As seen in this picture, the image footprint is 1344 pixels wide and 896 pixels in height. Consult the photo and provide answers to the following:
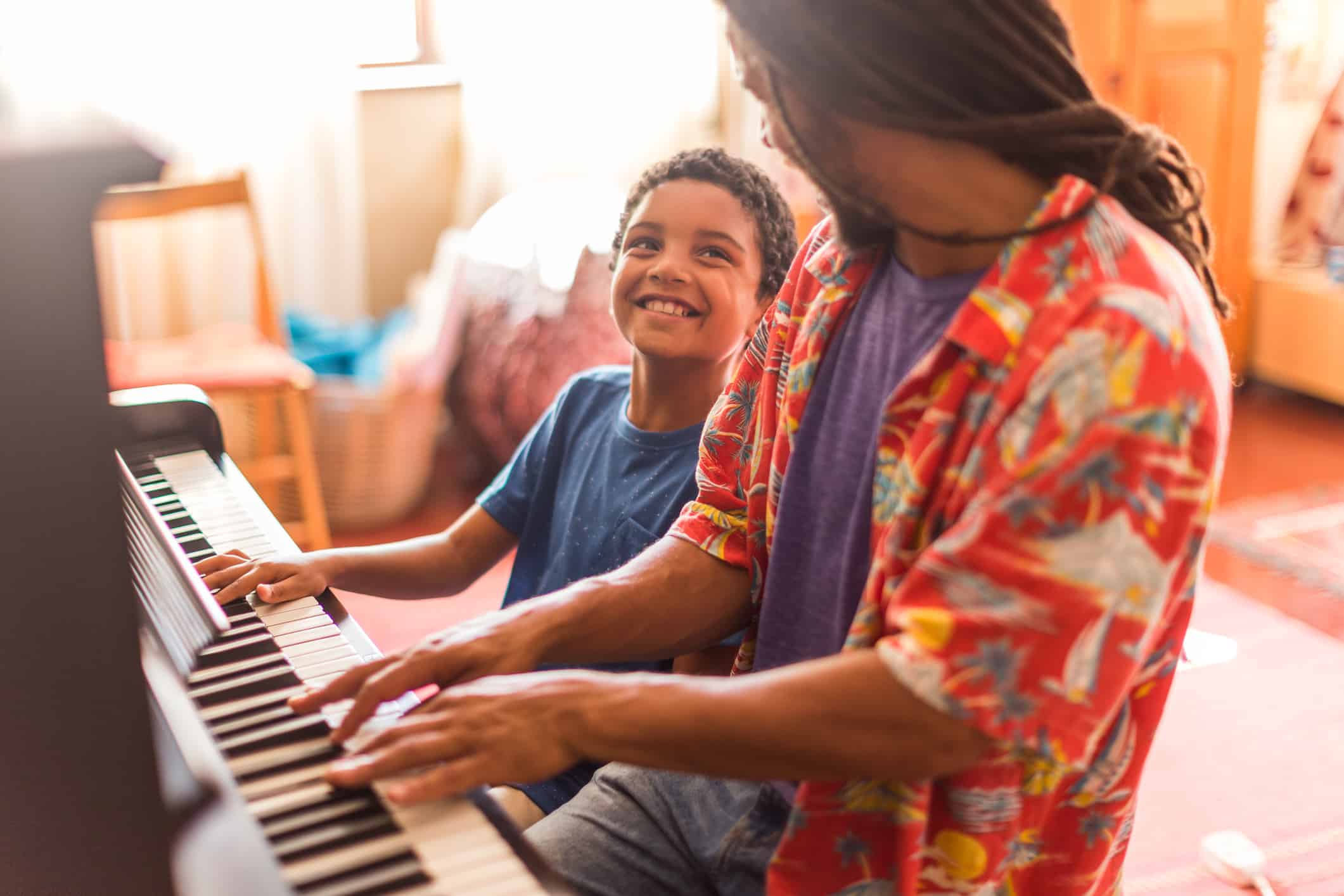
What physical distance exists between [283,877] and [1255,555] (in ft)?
10.2

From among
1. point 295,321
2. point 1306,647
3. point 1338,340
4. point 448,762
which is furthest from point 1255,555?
point 448,762

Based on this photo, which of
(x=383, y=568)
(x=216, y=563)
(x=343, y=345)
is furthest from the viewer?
(x=343, y=345)

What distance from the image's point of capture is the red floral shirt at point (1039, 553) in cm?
79

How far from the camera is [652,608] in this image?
1.19m

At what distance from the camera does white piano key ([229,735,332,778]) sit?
91cm

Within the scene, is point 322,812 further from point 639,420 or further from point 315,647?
point 639,420

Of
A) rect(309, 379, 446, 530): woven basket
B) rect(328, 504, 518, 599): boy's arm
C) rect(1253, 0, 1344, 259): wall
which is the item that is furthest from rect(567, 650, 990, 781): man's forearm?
rect(1253, 0, 1344, 259): wall

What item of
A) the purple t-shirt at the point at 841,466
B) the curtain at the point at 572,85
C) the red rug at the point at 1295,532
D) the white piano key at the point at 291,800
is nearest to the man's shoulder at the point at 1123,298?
the purple t-shirt at the point at 841,466

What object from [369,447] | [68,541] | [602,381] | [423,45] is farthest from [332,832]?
[423,45]

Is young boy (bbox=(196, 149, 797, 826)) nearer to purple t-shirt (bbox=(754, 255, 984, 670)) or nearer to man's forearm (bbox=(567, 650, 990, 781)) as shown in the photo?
purple t-shirt (bbox=(754, 255, 984, 670))

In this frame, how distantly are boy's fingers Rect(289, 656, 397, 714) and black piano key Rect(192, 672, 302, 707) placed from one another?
66 millimetres

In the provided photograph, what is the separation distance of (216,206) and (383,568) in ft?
6.82

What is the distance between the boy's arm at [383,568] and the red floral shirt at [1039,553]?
0.57 metres

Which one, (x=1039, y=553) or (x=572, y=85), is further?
(x=572, y=85)
